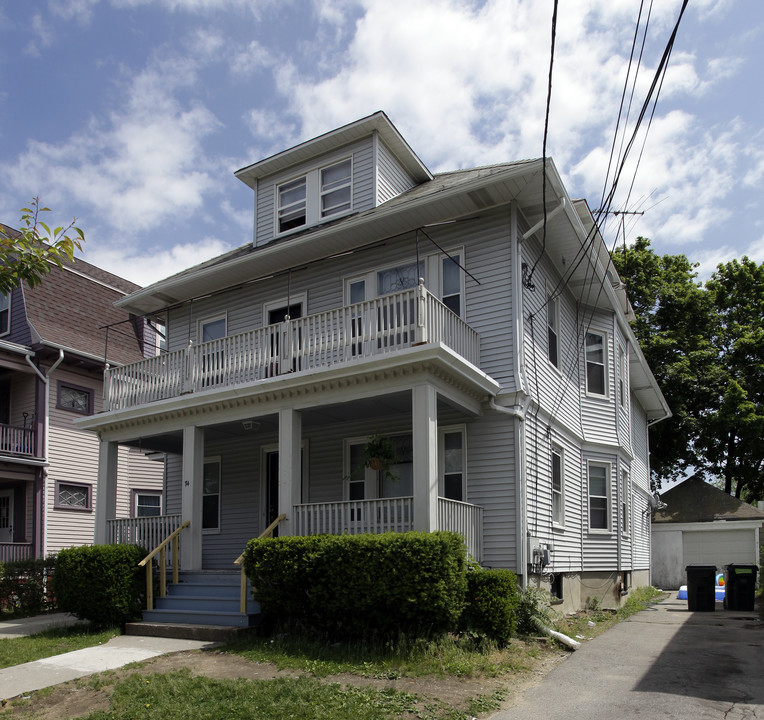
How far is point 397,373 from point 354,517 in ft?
7.43

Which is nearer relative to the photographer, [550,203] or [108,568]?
[108,568]

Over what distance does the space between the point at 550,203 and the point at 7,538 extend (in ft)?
56.1

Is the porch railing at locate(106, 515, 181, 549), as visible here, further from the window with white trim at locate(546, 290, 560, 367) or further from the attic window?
the window with white trim at locate(546, 290, 560, 367)

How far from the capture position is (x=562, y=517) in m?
14.7

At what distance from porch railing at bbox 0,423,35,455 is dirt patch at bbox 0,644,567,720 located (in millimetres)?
12906

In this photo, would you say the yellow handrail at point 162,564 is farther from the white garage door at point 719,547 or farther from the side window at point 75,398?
the white garage door at point 719,547

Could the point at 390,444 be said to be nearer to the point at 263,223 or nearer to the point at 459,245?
the point at 459,245

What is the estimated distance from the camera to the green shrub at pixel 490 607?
982 cm

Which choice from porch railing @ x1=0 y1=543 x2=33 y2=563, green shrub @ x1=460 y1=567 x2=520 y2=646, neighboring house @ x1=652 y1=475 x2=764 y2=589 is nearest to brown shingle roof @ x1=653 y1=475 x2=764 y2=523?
neighboring house @ x1=652 y1=475 x2=764 y2=589

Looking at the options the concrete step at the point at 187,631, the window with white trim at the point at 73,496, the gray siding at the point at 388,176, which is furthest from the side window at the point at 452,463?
the window with white trim at the point at 73,496

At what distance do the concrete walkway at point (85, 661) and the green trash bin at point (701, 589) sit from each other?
1159cm

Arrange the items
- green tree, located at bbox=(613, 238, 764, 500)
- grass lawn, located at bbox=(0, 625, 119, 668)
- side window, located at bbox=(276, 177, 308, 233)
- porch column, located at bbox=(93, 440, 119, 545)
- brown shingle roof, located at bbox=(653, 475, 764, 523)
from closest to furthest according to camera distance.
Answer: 1. grass lawn, located at bbox=(0, 625, 119, 668)
2. porch column, located at bbox=(93, 440, 119, 545)
3. side window, located at bbox=(276, 177, 308, 233)
4. brown shingle roof, located at bbox=(653, 475, 764, 523)
5. green tree, located at bbox=(613, 238, 764, 500)

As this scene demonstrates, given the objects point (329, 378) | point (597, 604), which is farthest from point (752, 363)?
point (329, 378)

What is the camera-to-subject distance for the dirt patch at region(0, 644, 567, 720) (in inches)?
284
